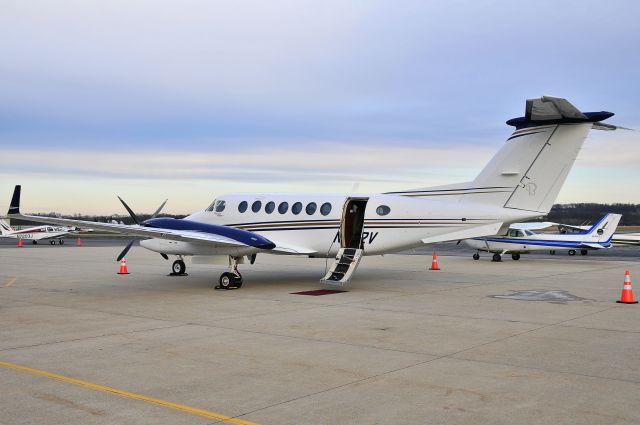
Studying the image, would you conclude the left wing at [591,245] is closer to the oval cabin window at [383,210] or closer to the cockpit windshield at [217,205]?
the oval cabin window at [383,210]

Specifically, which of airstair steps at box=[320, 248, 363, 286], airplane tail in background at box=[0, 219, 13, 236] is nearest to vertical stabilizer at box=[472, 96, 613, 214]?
airstair steps at box=[320, 248, 363, 286]

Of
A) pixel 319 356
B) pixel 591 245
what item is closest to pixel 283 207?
pixel 319 356

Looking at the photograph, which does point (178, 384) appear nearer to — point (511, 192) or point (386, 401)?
point (386, 401)

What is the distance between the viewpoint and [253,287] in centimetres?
1750

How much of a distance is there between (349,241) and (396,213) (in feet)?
5.99

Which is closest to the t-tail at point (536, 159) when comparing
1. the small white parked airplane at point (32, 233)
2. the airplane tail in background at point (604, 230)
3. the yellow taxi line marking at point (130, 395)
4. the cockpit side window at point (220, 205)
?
the cockpit side window at point (220, 205)

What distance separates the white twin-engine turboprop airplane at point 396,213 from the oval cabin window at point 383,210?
0.05 feet

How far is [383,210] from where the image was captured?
17250 mm

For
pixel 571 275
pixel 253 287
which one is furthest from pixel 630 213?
pixel 253 287

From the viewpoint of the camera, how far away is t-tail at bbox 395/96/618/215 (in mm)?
15078

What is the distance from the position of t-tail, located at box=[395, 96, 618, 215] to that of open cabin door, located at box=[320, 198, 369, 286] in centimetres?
319

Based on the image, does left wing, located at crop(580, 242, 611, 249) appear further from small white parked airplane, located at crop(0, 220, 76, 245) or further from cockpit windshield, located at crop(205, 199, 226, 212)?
small white parked airplane, located at crop(0, 220, 76, 245)

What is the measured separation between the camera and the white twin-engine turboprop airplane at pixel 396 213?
15383mm

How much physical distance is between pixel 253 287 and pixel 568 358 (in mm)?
10800
